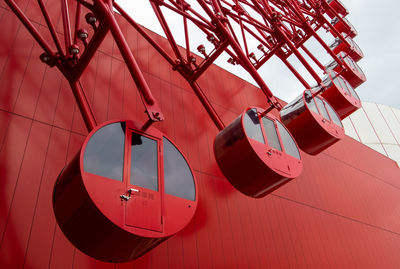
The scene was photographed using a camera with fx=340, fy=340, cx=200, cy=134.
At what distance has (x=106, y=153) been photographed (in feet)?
12.7

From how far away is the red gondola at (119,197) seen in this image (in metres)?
3.44

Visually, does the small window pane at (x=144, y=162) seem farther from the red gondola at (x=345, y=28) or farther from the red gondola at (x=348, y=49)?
the red gondola at (x=345, y=28)

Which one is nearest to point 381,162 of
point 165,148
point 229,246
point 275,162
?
point 229,246

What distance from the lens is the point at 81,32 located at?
5203mm

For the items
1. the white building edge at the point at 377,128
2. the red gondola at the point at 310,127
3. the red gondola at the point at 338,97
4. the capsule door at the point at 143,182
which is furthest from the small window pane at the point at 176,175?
the white building edge at the point at 377,128

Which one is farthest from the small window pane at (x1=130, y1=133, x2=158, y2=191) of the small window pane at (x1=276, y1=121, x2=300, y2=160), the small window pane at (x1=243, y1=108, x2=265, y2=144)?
the small window pane at (x1=276, y1=121, x2=300, y2=160)

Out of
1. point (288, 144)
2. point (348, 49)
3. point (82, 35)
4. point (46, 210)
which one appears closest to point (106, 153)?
point (46, 210)

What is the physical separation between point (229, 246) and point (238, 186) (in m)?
2.42

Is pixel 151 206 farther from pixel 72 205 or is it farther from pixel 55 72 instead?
pixel 55 72

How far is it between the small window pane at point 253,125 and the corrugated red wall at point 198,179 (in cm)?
245

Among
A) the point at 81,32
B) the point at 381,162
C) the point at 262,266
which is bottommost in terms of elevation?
the point at 262,266

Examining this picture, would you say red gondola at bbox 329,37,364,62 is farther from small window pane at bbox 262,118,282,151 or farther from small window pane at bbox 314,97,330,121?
small window pane at bbox 262,118,282,151

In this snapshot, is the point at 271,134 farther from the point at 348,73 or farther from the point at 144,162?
the point at 348,73

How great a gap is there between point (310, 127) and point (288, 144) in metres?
1.48
